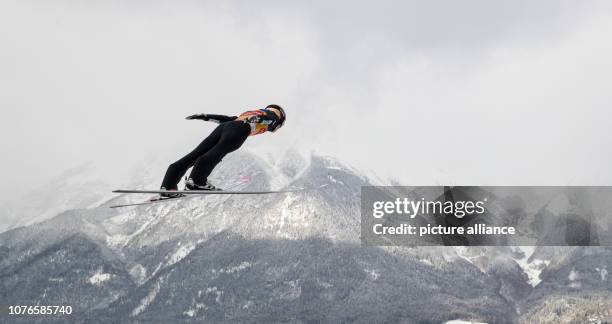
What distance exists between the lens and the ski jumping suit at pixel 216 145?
24766 millimetres

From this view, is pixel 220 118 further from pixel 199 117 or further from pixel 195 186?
pixel 195 186

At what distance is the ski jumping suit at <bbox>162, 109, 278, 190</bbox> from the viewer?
24766mm

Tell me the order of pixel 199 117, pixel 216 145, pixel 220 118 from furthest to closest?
pixel 220 118 → pixel 216 145 → pixel 199 117

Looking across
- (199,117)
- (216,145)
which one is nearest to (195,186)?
(216,145)

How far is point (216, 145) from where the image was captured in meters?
24.9

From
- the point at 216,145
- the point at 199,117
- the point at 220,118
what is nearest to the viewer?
the point at 199,117

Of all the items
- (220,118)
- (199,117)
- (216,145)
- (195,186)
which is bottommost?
(195,186)

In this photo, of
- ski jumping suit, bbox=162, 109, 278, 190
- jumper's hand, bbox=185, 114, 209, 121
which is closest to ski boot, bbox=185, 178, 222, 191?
ski jumping suit, bbox=162, 109, 278, 190

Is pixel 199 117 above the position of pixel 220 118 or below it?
below

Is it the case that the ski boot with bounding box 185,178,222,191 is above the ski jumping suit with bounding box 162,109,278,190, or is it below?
below

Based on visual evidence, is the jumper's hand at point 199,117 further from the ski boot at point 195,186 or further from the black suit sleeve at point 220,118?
the ski boot at point 195,186

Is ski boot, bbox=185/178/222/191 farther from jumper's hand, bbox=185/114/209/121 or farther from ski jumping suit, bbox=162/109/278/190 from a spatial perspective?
jumper's hand, bbox=185/114/209/121

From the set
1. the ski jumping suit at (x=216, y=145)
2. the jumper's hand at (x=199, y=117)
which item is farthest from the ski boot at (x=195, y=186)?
the jumper's hand at (x=199, y=117)

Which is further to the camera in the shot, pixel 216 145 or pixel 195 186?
pixel 195 186
